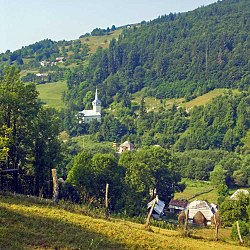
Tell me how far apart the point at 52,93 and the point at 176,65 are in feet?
143

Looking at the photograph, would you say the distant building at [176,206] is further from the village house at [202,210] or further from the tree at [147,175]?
the village house at [202,210]

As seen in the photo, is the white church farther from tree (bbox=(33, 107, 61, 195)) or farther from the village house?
tree (bbox=(33, 107, 61, 195))

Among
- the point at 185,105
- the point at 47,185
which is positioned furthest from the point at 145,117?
the point at 47,185

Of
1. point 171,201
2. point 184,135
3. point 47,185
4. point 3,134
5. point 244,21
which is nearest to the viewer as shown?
point 3,134

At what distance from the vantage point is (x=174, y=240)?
19219 millimetres

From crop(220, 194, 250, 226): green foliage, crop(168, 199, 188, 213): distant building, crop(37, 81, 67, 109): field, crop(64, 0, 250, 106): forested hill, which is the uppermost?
crop(64, 0, 250, 106): forested hill

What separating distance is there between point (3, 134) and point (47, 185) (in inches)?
227

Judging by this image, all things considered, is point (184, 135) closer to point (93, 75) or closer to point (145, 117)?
point (145, 117)

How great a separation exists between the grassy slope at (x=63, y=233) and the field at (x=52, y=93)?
126 metres

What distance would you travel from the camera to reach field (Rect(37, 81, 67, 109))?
485 feet

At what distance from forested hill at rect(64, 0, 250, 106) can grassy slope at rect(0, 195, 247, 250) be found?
11540cm

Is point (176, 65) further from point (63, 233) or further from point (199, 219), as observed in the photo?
point (63, 233)

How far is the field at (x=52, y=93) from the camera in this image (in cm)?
14788

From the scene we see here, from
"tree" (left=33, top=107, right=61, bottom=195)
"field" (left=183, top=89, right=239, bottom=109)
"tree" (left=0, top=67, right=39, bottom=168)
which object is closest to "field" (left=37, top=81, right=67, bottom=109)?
"field" (left=183, top=89, right=239, bottom=109)
